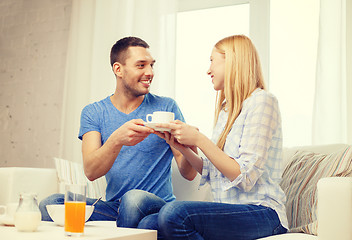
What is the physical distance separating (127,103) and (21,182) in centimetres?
67

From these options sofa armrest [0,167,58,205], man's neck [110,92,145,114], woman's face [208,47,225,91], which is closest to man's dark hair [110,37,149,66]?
man's neck [110,92,145,114]

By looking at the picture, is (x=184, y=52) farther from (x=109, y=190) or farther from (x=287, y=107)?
(x=109, y=190)

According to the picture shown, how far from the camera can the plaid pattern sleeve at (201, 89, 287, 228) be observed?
1.50 m

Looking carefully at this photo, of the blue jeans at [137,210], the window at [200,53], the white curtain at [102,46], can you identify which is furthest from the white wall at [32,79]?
the blue jeans at [137,210]

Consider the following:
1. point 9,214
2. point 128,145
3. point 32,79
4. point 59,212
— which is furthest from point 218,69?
point 32,79

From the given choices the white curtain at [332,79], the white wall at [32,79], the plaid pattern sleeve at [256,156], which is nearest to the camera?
the plaid pattern sleeve at [256,156]

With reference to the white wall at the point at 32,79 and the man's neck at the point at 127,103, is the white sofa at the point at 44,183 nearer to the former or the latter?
the man's neck at the point at 127,103

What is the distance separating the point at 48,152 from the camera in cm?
346

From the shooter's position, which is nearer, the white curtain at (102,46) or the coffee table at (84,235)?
the coffee table at (84,235)

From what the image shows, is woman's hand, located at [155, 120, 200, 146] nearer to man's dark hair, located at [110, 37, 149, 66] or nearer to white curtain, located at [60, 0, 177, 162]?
man's dark hair, located at [110, 37, 149, 66]

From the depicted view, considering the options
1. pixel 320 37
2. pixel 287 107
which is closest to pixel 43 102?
pixel 287 107

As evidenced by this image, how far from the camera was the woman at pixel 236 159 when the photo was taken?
1.37m

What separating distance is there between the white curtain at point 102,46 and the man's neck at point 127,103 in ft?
2.25

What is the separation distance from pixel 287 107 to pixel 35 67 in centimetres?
211
